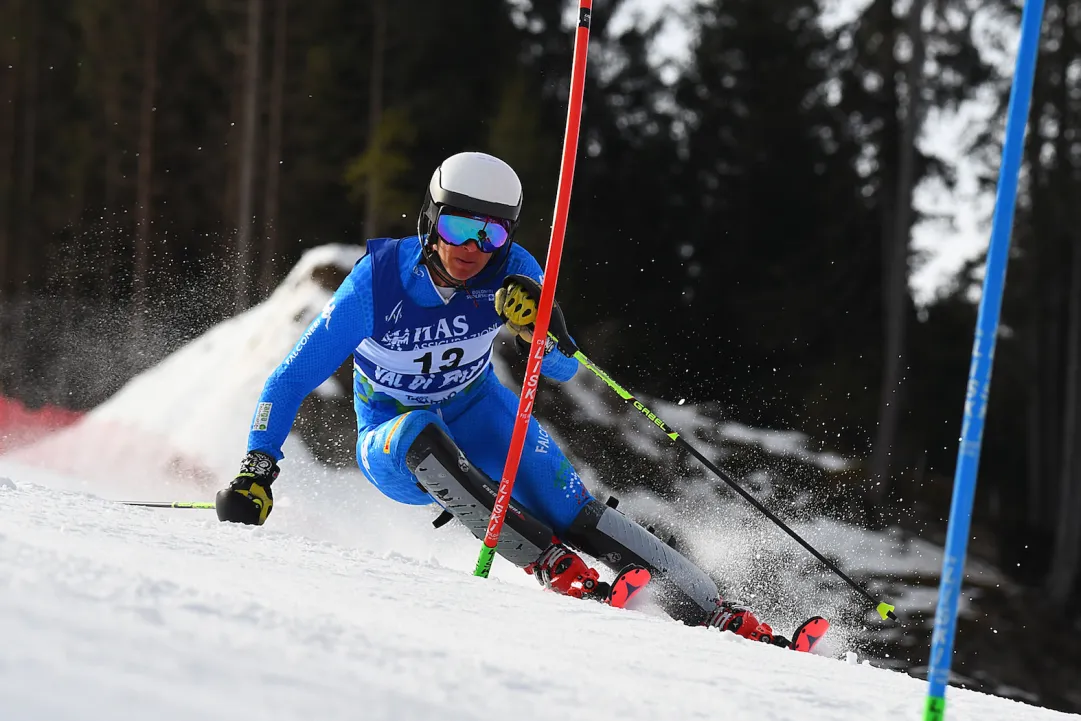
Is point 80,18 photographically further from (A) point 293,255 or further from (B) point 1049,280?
(B) point 1049,280

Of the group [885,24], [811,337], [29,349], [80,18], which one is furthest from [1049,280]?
[80,18]

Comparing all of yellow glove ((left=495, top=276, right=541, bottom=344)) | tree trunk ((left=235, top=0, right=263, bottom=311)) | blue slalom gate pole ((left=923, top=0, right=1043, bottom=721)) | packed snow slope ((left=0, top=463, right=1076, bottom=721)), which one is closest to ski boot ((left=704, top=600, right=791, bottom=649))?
packed snow slope ((left=0, top=463, right=1076, bottom=721))

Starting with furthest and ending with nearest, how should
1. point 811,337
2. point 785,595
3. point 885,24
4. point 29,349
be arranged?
point 811,337 < point 885,24 < point 29,349 < point 785,595

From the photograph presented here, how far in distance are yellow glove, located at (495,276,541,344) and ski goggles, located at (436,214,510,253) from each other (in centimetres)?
19

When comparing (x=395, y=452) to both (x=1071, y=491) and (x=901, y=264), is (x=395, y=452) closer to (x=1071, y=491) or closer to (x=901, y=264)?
(x=901, y=264)

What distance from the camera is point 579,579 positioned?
360 centimetres

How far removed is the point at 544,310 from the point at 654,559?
988 mm

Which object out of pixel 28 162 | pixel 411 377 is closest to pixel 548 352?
pixel 411 377

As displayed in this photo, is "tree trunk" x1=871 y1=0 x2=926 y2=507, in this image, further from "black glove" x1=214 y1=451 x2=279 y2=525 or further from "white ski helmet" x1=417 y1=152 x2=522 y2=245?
"black glove" x1=214 y1=451 x2=279 y2=525

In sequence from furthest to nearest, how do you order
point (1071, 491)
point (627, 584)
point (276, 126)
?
point (276, 126) < point (1071, 491) < point (627, 584)

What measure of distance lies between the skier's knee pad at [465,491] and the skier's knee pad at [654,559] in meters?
0.23

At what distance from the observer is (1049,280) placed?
18.3m

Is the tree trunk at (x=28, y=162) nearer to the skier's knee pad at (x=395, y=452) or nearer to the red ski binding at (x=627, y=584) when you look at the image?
the skier's knee pad at (x=395, y=452)

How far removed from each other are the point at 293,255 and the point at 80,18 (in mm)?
9504
